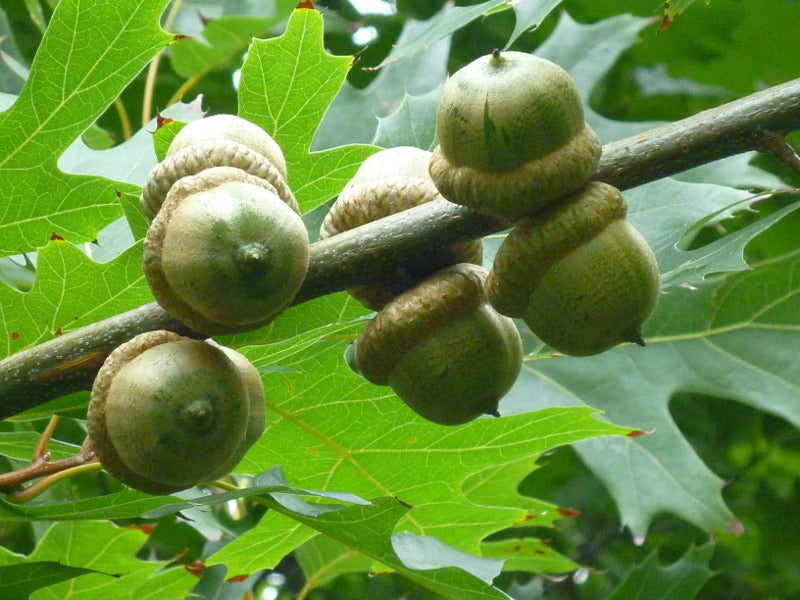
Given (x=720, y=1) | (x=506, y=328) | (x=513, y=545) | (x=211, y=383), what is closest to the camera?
(x=211, y=383)

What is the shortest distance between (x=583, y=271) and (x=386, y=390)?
3.32 ft

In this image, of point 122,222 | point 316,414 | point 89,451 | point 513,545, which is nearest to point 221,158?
point 89,451

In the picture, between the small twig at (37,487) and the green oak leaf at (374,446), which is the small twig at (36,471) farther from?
the green oak leaf at (374,446)

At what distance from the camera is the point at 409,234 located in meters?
1.53

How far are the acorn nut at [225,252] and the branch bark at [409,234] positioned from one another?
0.10 m

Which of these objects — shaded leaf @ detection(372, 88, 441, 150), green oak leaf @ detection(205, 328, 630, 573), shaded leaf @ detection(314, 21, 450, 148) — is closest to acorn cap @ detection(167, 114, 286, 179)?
green oak leaf @ detection(205, 328, 630, 573)

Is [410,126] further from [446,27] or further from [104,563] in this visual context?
[104,563]

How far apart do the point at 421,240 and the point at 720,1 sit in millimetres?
3042

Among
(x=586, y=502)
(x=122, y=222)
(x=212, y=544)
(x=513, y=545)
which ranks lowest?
(x=586, y=502)

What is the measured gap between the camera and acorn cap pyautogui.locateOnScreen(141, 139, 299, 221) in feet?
5.13

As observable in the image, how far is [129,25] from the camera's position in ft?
7.03

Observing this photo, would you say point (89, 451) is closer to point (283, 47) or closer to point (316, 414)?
point (316, 414)

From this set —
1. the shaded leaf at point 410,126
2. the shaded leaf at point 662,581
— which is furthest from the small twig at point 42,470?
the shaded leaf at point 662,581

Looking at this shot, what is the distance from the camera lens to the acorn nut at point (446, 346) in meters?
1.55
